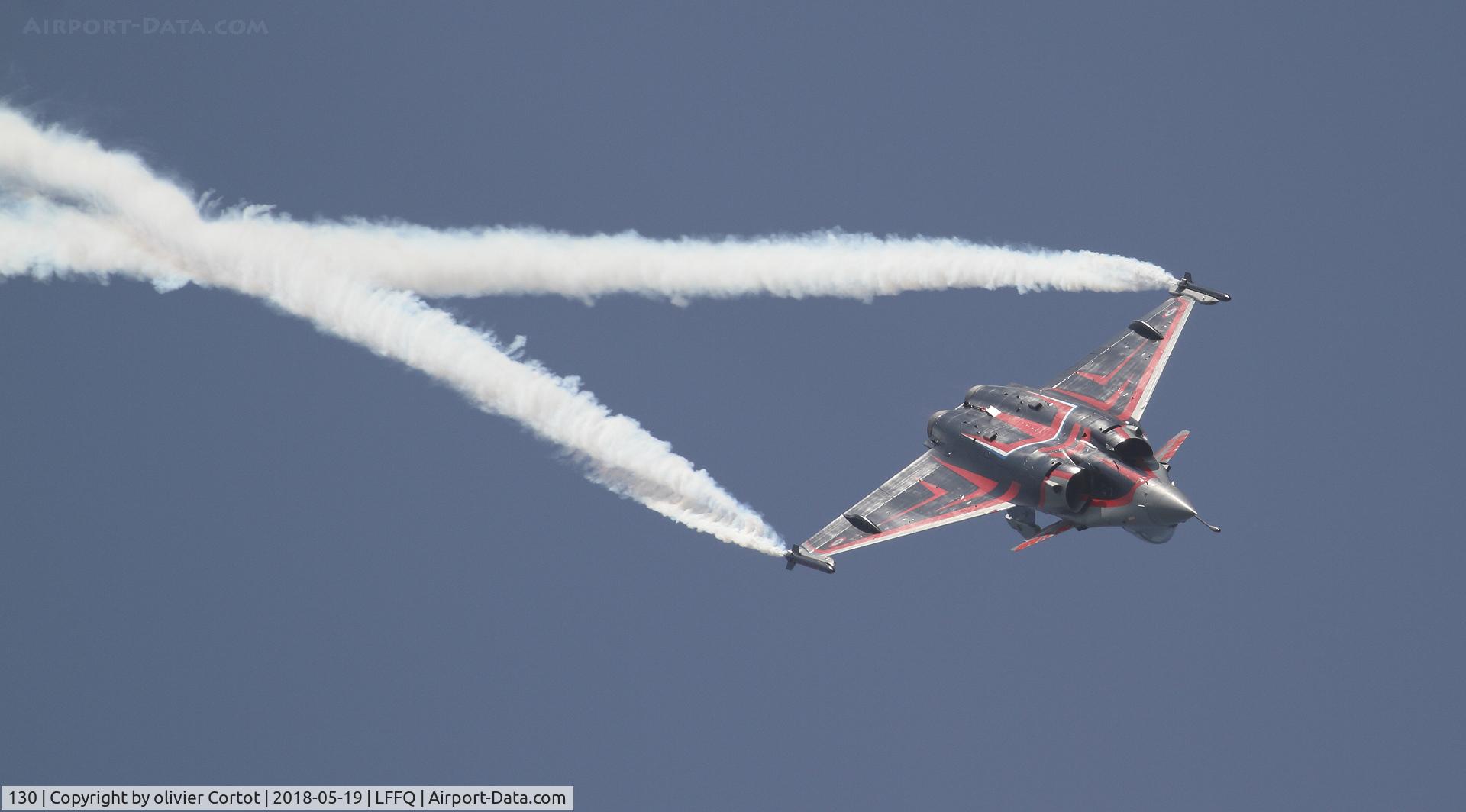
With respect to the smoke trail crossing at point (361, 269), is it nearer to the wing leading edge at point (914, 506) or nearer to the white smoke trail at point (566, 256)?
the white smoke trail at point (566, 256)

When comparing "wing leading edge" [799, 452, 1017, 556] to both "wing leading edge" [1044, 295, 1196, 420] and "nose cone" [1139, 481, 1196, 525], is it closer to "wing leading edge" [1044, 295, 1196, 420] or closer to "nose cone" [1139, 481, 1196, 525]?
"nose cone" [1139, 481, 1196, 525]

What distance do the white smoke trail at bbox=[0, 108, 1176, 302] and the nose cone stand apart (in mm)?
12290

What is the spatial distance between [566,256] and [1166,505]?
2189cm

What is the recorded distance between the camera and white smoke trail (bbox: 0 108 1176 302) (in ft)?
223

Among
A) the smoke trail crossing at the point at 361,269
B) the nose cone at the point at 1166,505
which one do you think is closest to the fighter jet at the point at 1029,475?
the nose cone at the point at 1166,505

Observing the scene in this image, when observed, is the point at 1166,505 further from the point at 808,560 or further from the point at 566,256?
the point at 566,256

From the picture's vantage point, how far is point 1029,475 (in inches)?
2594

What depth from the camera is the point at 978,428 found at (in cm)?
6850

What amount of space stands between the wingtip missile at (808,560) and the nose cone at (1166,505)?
9955mm

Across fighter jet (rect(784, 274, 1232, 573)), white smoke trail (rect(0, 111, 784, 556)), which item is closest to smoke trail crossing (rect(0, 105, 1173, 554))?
white smoke trail (rect(0, 111, 784, 556))

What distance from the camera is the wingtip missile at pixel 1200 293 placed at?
76.8 meters

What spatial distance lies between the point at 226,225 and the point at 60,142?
6434mm

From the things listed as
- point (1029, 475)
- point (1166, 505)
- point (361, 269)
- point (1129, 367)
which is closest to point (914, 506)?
point (1029, 475)

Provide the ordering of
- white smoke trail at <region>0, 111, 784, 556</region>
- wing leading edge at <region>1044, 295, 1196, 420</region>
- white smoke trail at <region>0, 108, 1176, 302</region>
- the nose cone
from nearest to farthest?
the nose cone < white smoke trail at <region>0, 111, 784, 556</region> < white smoke trail at <region>0, 108, 1176, 302</region> < wing leading edge at <region>1044, 295, 1196, 420</region>
